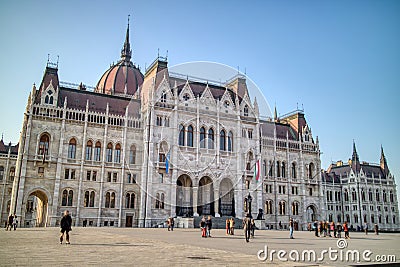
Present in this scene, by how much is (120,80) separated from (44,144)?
2181 centimetres

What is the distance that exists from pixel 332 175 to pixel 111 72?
59.2 m

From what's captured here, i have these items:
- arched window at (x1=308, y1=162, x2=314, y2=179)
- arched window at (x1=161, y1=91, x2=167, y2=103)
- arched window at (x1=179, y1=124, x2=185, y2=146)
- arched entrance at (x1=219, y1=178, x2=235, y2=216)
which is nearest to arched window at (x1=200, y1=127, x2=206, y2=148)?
arched window at (x1=179, y1=124, x2=185, y2=146)

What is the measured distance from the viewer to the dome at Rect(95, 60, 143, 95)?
65.3 meters

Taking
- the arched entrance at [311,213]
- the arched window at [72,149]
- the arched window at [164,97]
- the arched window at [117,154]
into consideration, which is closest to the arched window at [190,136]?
the arched window at [164,97]

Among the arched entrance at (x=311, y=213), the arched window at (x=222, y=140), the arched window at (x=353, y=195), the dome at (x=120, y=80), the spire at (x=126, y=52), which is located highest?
the spire at (x=126, y=52)

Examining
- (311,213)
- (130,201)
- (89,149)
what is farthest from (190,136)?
(311,213)

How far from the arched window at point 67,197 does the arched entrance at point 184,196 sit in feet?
47.1

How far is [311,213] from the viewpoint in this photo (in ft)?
224

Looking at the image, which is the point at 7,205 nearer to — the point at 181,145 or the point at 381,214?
the point at 181,145

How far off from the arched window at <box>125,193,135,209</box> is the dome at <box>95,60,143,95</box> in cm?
1979

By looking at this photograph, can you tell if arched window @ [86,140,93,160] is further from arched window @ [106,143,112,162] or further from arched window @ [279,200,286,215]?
arched window @ [279,200,286,215]

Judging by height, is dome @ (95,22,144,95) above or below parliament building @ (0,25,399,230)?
above

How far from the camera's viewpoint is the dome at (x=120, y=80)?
65.3m

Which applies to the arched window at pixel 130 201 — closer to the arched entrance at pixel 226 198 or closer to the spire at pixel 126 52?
the arched entrance at pixel 226 198
